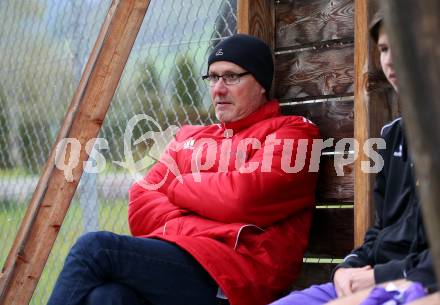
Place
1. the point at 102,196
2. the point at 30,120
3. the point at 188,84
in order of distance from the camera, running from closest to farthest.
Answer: the point at 188,84
the point at 102,196
the point at 30,120

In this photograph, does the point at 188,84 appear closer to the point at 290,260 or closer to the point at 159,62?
the point at 159,62

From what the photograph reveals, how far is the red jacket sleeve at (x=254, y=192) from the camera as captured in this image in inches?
112

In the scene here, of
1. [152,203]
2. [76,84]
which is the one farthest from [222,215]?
[76,84]

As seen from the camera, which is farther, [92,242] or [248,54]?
[248,54]

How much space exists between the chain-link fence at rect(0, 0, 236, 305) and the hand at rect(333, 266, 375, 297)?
4.97 feet

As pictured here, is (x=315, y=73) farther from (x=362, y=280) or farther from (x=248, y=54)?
(x=362, y=280)

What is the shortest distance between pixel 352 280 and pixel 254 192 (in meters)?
0.71

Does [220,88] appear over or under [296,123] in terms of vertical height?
over

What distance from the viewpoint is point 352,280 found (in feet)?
7.26

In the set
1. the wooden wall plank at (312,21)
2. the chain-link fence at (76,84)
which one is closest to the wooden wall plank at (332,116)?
the wooden wall plank at (312,21)

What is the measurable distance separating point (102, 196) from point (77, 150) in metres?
1.27

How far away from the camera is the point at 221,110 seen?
3.19 metres

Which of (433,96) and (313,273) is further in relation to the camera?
(313,273)

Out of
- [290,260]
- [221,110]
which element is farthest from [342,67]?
[290,260]
